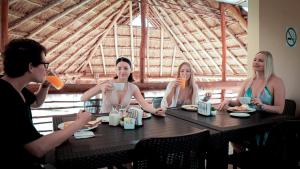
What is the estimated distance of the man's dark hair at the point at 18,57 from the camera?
1.34 m

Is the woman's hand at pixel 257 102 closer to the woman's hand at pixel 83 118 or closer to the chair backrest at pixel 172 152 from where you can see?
the chair backrest at pixel 172 152

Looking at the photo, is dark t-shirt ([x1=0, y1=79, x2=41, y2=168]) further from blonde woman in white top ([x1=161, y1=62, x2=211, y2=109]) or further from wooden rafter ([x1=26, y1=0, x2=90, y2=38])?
wooden rafter ([x1=26, y1=0, x2=90, y2=38])

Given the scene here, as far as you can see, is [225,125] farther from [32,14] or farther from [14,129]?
[32,14]

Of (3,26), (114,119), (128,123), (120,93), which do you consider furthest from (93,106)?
(3,26)

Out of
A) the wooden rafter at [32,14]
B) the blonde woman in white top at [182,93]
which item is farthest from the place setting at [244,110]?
the wooden rafter at [32,14]

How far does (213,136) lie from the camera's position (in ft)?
5.53

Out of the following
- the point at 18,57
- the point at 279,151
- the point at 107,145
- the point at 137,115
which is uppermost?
the point at 18,57

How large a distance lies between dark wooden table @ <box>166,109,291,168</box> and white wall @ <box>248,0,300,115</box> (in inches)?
37.5

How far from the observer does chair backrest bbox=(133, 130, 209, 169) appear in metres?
1.26

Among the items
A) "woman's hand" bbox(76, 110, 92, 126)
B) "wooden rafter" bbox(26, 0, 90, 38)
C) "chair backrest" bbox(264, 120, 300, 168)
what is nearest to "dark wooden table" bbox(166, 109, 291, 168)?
"chair backrest" bbox(264, 120, 300, 168)

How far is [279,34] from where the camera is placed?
3145 mm

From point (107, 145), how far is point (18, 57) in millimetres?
672

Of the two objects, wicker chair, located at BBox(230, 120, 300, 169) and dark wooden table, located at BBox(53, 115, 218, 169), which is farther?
wicker chair, located at BBox(230, 120, 300, 169)

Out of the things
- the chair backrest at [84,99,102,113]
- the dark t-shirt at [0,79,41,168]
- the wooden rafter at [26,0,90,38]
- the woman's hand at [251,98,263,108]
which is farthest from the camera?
the wooden rafter at [26,0,90,38]
